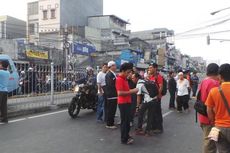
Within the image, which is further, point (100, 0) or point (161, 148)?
point (100, 0)

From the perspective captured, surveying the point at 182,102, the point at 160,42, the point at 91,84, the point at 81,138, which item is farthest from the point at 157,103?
the point at 160,42

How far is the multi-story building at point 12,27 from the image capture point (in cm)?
5650

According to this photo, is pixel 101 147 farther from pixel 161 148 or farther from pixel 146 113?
pixel 146 113

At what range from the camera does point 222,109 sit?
14.7 ft

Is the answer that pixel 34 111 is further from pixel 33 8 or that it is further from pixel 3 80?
pixel 33 8

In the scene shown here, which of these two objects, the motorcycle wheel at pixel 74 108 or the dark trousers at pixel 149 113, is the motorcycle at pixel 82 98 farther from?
the dark trousers at pixel 149 113

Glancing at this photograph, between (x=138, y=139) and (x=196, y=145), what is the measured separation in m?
1.34

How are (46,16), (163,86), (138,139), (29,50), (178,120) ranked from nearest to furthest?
A: (138,139) < (163,86) < (178,120) < (29,50) < (46,16)

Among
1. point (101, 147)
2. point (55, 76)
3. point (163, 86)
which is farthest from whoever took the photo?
point (55, 76)

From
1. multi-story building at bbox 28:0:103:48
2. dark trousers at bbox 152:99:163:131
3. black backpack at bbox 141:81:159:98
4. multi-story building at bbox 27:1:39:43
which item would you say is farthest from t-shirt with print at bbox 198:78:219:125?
multi-story building at bbox 27:1:39:43

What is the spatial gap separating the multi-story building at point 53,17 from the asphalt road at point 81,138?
4028 cm

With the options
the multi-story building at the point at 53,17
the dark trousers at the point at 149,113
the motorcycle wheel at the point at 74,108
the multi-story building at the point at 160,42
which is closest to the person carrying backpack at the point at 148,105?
the dark trousers at the point at 149,113

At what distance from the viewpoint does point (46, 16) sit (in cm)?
5666

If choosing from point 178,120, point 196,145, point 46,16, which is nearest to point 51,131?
point 196,145
